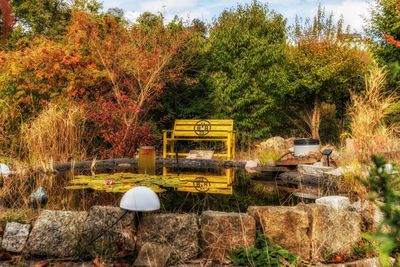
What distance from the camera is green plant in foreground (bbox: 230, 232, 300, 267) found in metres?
2.62

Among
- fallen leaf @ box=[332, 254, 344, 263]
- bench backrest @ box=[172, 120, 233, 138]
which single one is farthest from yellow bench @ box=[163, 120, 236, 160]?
fallen leaf @ box=[332, 254, 344, 263]

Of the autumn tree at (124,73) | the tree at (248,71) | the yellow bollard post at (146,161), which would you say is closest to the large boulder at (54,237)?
the yellow bollard post at (146,161)

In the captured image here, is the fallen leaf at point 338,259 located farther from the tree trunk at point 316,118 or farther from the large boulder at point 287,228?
the tree trunk at point 316,118

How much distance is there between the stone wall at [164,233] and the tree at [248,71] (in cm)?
661

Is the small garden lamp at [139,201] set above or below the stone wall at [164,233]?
above

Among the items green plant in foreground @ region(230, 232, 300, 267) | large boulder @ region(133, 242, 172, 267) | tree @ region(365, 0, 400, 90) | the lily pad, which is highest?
tree @ region(365, 0, 400, 90)

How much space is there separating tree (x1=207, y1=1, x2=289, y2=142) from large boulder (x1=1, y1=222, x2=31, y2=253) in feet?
22.5

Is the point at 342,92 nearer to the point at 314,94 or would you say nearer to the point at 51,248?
the point at 314,94

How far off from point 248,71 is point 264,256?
727cm

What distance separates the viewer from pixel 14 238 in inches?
109

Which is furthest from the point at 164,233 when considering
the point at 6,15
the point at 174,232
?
the point at 6,15

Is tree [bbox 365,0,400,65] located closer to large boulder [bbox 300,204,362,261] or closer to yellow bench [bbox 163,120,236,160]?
yellow bench [bbox 163,120,236,160]

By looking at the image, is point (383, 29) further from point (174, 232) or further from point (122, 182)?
point (174, 232)

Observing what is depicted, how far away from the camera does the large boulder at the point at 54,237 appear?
108 inches
